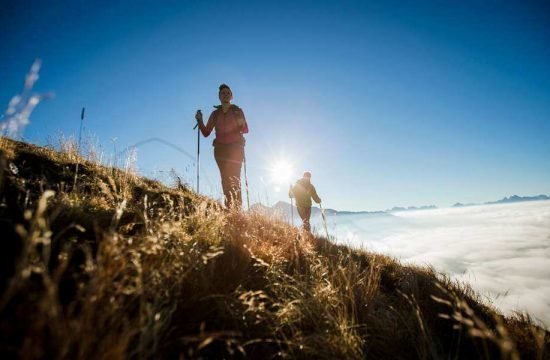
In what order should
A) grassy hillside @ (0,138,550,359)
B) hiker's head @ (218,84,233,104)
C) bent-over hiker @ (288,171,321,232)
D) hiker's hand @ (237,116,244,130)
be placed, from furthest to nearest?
1. bent-over hiker @ (288,171,321,232)
2. hiker's head @ (218,84,233,104)
3. hiker's hand @ (237,116,244,130)
4. grassy hillside @ (0,138,550,359)

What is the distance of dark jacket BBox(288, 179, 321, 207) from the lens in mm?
12172

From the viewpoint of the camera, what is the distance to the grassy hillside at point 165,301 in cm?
129

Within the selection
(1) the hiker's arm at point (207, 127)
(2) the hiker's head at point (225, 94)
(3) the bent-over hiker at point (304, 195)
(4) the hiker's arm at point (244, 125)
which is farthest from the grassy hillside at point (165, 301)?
(3) the bent-over hiker at point (304, 195)

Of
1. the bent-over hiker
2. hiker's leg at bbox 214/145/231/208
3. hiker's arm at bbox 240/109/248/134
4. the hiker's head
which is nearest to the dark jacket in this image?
the bent-over hiker

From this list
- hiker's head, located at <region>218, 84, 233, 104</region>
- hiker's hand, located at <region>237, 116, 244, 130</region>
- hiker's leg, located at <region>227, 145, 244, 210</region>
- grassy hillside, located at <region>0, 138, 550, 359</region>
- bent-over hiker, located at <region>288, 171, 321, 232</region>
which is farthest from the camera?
bent-over hiker, located at <region>288, 171, 321, 232</region>

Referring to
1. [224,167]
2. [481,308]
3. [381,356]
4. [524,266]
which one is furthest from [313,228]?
[524,266]

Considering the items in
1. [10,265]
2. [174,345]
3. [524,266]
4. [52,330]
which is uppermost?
[10,265]

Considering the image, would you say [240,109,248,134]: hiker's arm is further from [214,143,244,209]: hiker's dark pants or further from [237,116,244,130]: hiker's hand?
[214,143,244,209]: hiker's dark pants

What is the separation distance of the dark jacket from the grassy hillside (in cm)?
800

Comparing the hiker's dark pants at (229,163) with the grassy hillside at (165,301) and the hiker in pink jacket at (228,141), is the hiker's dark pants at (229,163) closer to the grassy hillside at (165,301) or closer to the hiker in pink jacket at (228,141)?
the hiker in pink jacket at (228,141)

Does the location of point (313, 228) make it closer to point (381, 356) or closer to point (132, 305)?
point (381, 356)

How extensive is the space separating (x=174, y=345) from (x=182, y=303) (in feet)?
1.10

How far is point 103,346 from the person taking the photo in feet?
4.22

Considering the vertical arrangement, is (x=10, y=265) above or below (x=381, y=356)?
above
